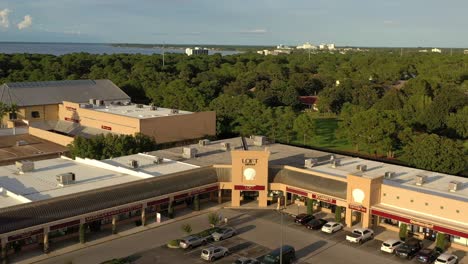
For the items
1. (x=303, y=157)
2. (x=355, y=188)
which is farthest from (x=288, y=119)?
(x=355, y=188)

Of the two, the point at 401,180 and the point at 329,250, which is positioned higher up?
the point at 401,180

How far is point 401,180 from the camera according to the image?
127 feet

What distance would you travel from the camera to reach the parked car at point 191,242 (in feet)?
105

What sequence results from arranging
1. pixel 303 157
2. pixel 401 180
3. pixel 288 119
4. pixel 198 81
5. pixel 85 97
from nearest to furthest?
1. pixel 401 180
2. pixel 303 157
3. pixel 288 119
4. pixel 85 97
5. pixel 198 81

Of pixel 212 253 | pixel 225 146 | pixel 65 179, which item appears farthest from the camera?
pixel 225 146

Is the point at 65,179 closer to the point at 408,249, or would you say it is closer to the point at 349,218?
the point at 349,218

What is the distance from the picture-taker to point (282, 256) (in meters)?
29.5

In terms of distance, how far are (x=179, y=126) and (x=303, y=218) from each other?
2737 cm

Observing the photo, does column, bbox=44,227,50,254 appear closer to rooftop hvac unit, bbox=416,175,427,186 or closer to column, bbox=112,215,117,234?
column, bbox=112,215,117,234

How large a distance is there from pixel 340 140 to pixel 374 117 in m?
12.3

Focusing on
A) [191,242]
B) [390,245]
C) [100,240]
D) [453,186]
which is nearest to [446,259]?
[390,245]

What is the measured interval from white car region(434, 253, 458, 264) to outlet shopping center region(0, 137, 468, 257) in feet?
6.53

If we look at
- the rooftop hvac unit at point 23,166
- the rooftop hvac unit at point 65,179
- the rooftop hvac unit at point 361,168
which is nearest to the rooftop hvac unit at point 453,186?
the rooftop hvac unit at point 361,168

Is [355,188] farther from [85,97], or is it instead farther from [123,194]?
[85,97]
